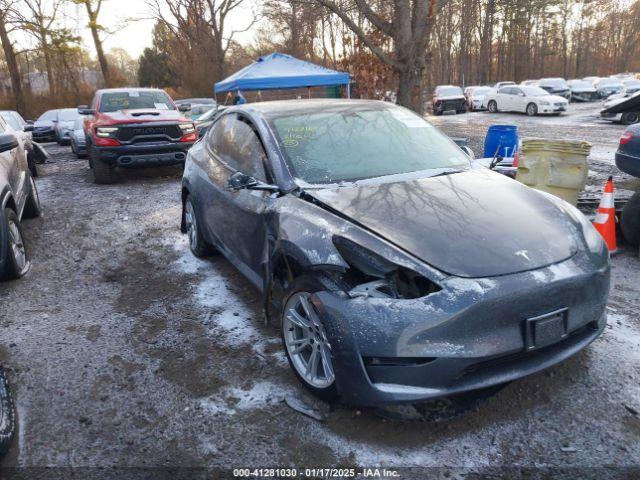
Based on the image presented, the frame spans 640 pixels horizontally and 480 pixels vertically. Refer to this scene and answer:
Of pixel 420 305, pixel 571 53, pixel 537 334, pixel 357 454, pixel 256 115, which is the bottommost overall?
pixel 357 454

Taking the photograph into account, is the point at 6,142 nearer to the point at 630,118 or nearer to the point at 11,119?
the point at 11,119

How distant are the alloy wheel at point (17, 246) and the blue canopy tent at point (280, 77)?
35.9 ft

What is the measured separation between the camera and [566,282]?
99.6 inches

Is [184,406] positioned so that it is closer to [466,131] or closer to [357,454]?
[357,454]

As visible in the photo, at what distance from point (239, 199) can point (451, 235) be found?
68.3 inches

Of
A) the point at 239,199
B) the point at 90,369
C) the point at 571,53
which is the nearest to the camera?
the point at 90,369

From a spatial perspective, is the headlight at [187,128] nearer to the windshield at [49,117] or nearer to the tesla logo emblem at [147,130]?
the tesla logo emblem at [147,130]

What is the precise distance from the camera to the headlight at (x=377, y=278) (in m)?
2.50

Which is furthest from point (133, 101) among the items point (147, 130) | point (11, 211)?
→ point (11, 211)

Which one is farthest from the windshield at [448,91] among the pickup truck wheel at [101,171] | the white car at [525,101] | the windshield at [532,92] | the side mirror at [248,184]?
the side mirror at [248,184]

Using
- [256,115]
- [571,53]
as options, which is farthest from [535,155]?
[571,53]

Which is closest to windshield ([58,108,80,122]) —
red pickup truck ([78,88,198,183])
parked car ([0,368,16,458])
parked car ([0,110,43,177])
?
parked car ([0,110,43,177])

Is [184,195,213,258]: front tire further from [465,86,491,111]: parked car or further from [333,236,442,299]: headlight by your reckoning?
[465,86,491,111]: parked car

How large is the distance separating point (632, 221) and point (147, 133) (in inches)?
305
